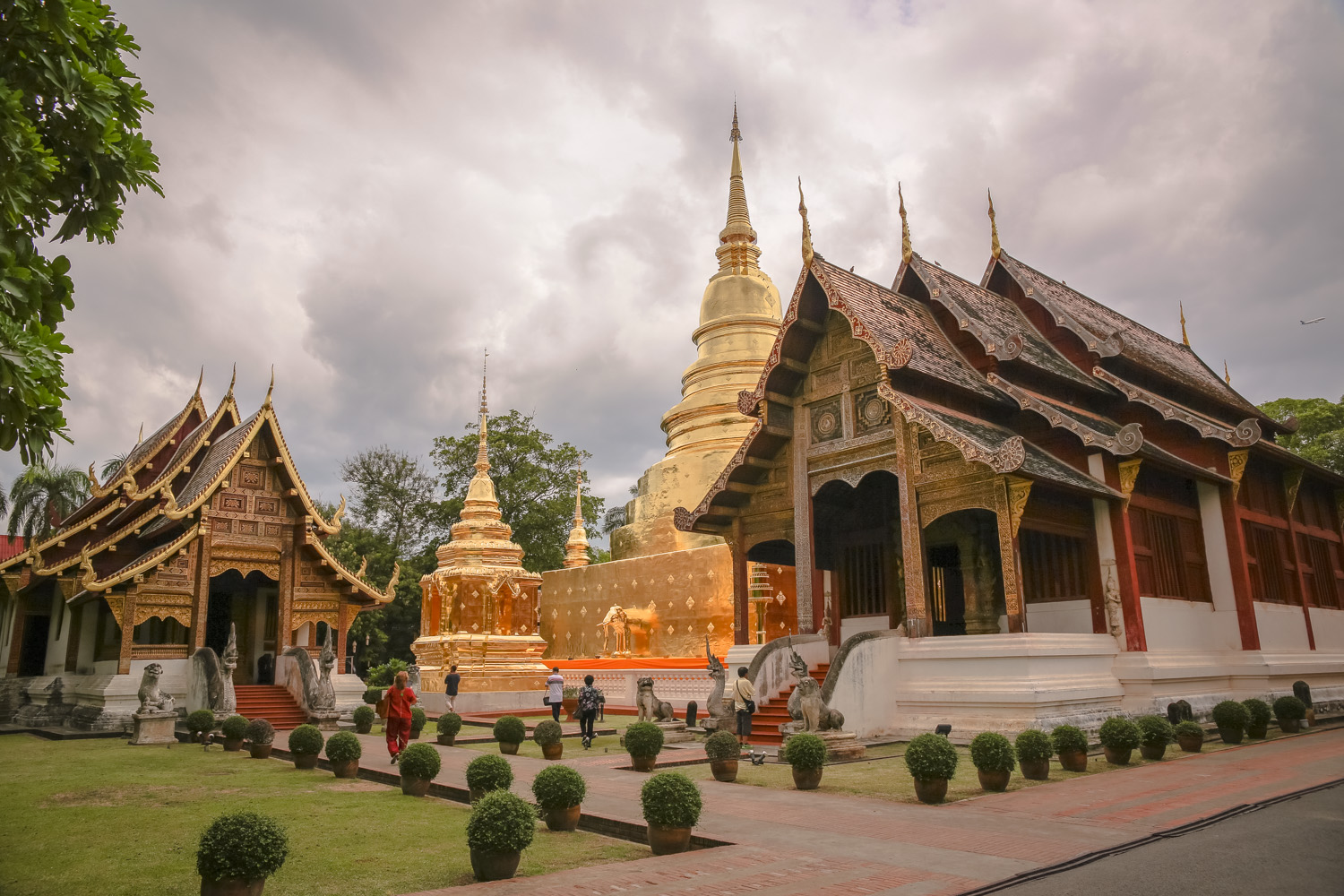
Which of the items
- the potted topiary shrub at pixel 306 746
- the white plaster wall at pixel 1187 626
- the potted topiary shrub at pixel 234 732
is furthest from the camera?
the white plaster wall at pixel 1187 626

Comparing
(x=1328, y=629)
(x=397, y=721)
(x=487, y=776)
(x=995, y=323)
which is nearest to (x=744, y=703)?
(x=397, y=721)

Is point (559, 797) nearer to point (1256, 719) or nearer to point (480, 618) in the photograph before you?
point (1256, 719)

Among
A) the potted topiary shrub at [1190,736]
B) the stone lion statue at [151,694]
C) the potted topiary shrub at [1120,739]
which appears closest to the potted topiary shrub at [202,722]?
the stone lion statue at [151,694]

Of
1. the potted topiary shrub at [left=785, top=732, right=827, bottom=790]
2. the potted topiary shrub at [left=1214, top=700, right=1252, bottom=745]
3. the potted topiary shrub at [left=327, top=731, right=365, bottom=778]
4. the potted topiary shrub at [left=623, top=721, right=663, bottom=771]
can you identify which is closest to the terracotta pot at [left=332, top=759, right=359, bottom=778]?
the potted topiary shrub at [left=327, top=731, right=365, bottom=778]

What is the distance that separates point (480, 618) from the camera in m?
25.1

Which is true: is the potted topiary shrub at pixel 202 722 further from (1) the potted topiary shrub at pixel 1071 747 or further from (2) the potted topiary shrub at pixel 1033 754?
(1) the potted topiary shrub at pixel 1071 747

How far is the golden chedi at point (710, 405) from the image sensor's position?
88.4 feet

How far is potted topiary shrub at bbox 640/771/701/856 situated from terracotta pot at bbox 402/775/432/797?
148 inches

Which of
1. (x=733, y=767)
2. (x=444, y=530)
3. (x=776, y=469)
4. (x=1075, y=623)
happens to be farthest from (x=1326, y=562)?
(x=444, y=530)

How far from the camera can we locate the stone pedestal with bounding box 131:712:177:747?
49.4 feet

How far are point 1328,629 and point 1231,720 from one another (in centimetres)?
900

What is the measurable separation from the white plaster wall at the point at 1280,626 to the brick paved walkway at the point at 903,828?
6647 millimetres

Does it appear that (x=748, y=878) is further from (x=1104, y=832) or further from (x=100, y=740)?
(x=100, y=740)

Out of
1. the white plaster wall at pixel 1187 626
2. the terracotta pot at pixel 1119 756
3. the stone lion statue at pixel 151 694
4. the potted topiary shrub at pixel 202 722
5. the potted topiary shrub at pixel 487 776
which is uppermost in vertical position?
the white plaster wall at pixel 1187 626
